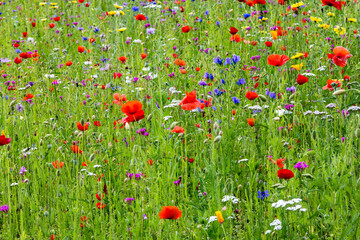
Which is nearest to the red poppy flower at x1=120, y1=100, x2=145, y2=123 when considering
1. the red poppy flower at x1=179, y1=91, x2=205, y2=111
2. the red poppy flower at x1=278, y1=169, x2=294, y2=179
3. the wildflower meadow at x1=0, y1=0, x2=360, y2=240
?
the wildflower meadow at x1=0, y1=0, x2=360, y2=240

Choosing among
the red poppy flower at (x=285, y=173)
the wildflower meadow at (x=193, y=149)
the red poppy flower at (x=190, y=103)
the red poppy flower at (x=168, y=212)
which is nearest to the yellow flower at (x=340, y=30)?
the wildflower meadow at (x=193, y=149)

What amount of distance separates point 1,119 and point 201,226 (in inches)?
72.1

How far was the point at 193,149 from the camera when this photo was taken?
2533 mm

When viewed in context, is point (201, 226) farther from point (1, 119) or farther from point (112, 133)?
point (1, 119)

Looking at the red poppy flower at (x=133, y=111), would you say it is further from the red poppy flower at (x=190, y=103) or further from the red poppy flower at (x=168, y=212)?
the red poppy flower at (x=168, y=212)

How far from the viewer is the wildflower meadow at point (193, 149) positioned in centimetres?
174

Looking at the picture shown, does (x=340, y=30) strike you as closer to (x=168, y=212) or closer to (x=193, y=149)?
(x=193, y=149)

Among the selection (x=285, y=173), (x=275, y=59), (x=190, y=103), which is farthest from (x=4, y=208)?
(x=275, y=59)

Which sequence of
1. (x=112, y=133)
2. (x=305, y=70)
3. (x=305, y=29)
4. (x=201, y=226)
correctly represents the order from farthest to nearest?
1. (x=305, y=29)
2. (x=305, y=70)
3. (x=112, y=133)
4. (x=201, y=226)

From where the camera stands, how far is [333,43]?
3.78 m

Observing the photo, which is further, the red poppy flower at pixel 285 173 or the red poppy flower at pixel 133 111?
the red poppy flower at pixel 133 111

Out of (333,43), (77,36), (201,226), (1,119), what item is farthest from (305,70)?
(77,36)

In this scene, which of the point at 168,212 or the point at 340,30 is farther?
the point at 340,30

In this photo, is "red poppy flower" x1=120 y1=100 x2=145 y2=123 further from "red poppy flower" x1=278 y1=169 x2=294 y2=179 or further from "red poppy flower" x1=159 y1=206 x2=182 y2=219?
"red poppy flower" x1=278 y1=169 x2=294 y2=179
